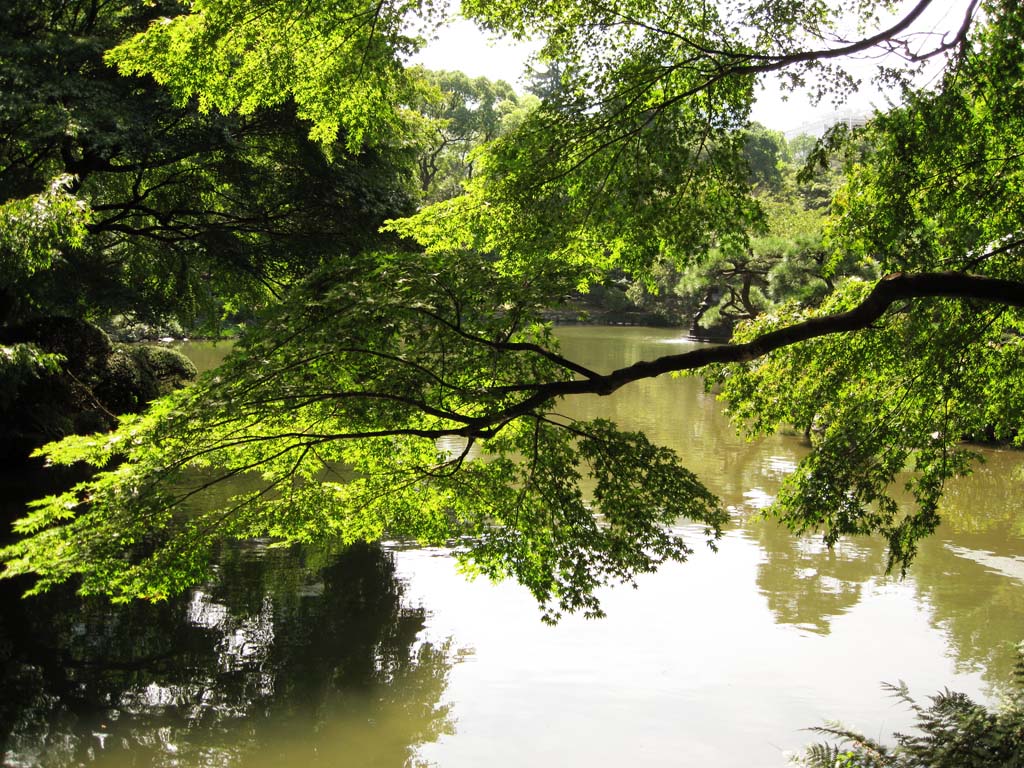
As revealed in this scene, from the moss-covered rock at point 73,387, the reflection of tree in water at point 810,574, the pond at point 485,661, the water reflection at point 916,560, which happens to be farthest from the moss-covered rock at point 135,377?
the reflection of tree in water at point 810,574

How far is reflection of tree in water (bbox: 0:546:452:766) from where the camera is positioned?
5.90m

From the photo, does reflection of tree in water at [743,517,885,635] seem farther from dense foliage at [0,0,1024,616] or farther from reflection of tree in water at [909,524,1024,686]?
dense foliage at [0,0,1024,616]

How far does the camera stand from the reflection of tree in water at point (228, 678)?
232 inches

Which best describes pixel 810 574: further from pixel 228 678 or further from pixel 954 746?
pixel 228 678

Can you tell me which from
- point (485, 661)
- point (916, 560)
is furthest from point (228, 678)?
point (916, 560)

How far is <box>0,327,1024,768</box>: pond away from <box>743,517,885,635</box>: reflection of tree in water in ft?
0.12

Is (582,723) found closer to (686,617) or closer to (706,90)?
(686,617)

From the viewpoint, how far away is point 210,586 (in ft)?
29.0

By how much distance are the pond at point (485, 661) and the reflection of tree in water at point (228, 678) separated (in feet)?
0.06

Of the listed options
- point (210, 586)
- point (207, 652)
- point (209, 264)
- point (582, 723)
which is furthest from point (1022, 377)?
point (209, 264)

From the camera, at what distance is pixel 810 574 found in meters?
9.86

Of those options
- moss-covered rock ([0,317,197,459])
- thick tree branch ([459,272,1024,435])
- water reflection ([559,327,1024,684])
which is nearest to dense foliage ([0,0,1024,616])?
thick tree branch ([459,272,1024,435])

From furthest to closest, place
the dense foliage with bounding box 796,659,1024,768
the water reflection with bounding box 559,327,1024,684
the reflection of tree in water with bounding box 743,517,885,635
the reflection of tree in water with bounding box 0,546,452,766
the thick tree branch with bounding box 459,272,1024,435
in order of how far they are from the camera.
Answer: the reflection of tree in water with bounding box 743,517,885,635 → the water reflection with bounding box 559,327,1024,684 → the reflection of tree in water with bounding box 0,546,452,766 → the thick tree branch with bounding box 459,272,1024,435 → the dense foliage with bounding box 796,659,1024,768

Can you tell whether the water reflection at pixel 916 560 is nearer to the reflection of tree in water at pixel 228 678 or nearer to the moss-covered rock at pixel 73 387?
the reflection of tree in water at pixel 228 678
